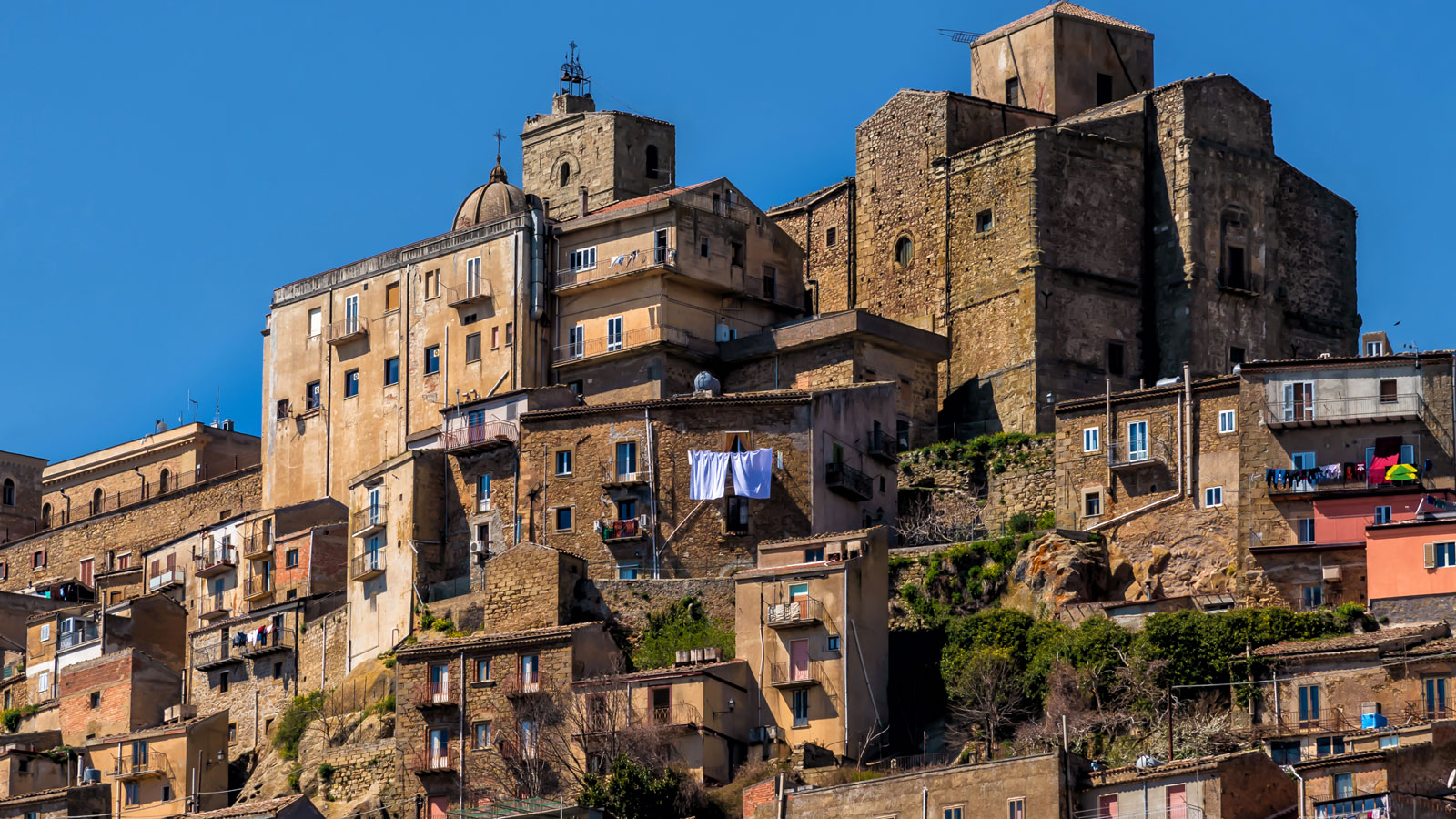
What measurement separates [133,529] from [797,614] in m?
41.4

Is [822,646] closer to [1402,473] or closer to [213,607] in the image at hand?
[1402,473]

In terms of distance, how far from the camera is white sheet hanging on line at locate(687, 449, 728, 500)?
7644 cm

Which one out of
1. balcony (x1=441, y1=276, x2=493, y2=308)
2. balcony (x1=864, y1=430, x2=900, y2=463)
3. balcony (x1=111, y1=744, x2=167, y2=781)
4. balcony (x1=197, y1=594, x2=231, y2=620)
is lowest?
balcony (x1=111, y1=744, x2=167, y2=781)

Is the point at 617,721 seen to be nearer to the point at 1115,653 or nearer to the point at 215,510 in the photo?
the point at 1115,653

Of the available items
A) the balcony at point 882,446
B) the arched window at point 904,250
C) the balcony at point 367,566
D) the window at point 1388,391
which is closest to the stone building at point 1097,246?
the arched window at point 904,250

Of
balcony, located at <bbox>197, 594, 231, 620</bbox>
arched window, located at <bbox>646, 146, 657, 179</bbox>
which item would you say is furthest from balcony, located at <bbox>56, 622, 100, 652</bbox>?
arched window, located at <bbox>646, 146, 657, 179</bbox>

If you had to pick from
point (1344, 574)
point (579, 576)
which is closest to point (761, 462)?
point (579, 576)

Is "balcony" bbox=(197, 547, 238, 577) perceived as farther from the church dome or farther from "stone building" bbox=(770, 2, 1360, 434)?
"stone building" bbox=(770, 2, 1360, 434)

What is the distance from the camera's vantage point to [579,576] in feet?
245

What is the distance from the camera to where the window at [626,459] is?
3051 inches

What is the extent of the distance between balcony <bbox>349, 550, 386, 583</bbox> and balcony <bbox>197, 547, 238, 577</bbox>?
896 cm

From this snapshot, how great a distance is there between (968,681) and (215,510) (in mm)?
39428

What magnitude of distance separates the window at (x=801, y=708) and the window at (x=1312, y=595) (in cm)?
1251

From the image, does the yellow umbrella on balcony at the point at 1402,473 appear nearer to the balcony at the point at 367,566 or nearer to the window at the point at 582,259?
the window at the point at 582,259
